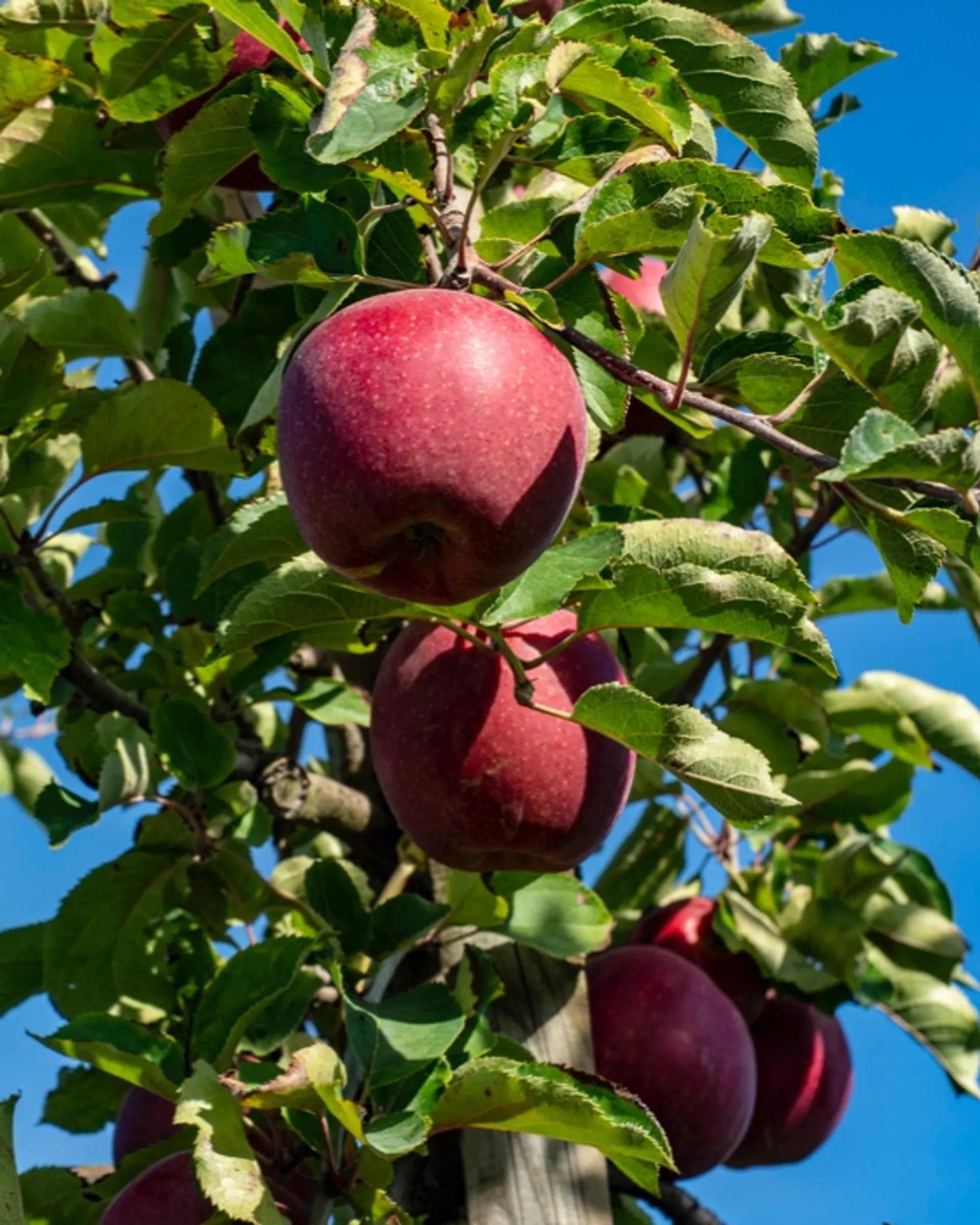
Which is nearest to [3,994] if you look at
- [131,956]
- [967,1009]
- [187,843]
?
[131,956]

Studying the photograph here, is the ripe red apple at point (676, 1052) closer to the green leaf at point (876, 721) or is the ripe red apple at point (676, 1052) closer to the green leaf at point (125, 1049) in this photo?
the green leaf at point (876, 721)

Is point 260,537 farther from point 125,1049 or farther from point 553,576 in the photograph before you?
point 125,1049

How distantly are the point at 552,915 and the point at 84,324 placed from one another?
94cm

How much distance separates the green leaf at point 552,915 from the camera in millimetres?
1727

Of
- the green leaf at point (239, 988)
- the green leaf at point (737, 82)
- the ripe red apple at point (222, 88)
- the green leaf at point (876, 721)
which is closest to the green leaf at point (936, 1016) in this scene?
the green leaf at point (876, 721)

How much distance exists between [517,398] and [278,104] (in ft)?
1.19

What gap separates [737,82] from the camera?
1431mm

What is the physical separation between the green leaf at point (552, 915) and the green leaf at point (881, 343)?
777 mm

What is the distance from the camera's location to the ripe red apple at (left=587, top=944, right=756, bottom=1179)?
78.6 inches

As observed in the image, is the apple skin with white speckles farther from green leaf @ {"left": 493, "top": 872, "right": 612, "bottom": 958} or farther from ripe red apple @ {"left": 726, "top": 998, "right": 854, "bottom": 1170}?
ripe red apple @ {"left": 726, "top": 998, "right": 854, "bottom": 1170}

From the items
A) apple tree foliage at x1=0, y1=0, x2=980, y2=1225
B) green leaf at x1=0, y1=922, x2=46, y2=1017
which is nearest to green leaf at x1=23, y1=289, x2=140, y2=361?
apple tree foliage at x1=0, y1=0, x2=980, y2=1225

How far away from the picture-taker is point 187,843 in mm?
1885

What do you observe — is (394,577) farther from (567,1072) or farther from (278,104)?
(567,1072)

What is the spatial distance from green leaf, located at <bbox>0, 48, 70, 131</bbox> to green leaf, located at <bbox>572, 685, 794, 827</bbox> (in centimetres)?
87
